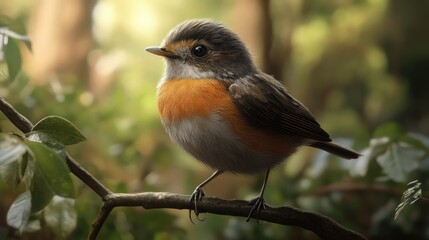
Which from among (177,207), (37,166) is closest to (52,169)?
(37,166)

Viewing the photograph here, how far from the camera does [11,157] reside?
51cm

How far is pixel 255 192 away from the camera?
146 cm

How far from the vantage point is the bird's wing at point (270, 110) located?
0.91 meters

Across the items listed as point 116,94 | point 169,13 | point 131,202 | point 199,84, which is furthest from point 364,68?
point 131,202

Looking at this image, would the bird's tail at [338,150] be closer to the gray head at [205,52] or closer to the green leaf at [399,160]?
the green leaf at [399,160]

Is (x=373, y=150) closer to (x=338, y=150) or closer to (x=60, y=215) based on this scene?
(x=338, y=150)

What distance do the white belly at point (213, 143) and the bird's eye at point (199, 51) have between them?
126mm

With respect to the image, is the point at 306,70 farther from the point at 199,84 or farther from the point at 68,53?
the point at 199,84

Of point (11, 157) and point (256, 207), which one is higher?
point (11, 157)

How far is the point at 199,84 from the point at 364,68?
1104 mm

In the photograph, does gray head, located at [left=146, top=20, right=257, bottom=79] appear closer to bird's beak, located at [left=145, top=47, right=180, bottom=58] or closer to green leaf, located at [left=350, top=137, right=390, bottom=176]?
bird's beak, located at [left=145, top=47, right=180, bottom=58]

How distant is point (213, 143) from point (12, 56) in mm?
297

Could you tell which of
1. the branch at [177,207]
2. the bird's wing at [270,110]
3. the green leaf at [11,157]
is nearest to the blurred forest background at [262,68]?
the bird's wing at [270,110]

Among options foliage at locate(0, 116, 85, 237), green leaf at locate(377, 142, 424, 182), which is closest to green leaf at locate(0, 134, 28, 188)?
foliage at locate(0, 116, 85, 237)
